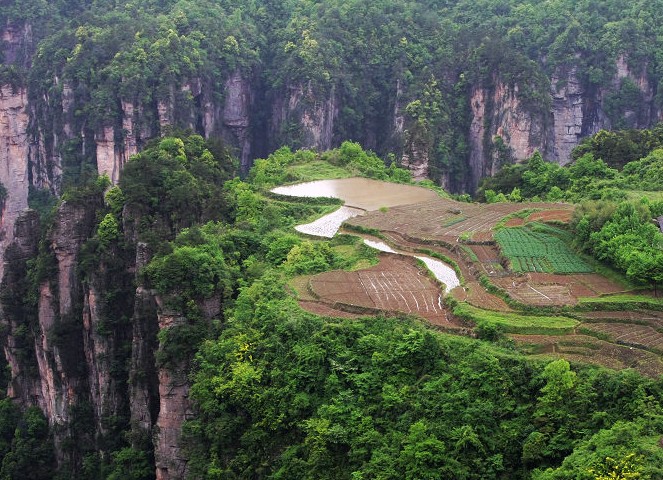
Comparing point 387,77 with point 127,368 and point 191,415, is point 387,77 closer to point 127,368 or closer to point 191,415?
point 127,368

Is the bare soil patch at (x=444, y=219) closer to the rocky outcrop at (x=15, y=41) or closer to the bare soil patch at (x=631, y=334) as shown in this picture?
the bare soil patch at (x=631, y=334)

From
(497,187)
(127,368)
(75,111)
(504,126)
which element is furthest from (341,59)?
(127,368)

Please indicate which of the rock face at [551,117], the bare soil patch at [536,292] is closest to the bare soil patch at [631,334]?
the bare soil patch at [536,292]

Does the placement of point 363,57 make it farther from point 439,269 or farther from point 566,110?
point 439,269

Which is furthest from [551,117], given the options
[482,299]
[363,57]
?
[482,299]

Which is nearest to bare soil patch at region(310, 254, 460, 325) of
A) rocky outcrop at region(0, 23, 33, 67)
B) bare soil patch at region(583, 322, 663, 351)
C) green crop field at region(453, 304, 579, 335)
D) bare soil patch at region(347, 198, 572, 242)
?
green crop field at region(453, 304, 579, 335)

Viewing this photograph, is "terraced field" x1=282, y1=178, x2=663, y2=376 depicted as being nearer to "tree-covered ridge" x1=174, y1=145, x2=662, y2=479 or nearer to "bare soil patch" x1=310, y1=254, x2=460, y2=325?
"bare soil patch" x1=310, y1=254, x2=460, y2=325
